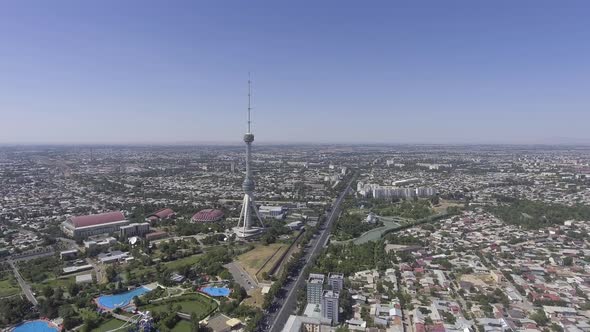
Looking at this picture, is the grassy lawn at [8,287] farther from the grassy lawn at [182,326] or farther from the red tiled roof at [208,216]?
the red tiled roof at [208,216]

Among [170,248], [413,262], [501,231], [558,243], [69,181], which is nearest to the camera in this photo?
[413,262]

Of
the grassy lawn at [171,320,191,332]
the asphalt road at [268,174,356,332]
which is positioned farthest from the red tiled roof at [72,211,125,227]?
the grassy lawn at [171,320,191,332]

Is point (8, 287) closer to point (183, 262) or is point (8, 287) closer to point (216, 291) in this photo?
point (183, 262)

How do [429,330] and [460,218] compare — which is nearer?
[429,330]

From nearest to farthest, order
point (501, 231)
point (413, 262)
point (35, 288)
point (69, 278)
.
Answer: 1. point (35, 288)
2. point (69, 278)
3. point (413, 262)
4. point (501, 231)

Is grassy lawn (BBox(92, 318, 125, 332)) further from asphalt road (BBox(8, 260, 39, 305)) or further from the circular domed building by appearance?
the circular domed building

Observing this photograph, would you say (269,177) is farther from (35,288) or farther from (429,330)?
(429,330)

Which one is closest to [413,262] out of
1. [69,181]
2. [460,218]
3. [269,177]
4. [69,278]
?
[460,218]

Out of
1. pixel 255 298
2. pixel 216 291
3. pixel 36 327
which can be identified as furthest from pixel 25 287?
pixel 255 298

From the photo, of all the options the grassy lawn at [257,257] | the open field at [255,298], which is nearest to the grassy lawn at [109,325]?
the open field at [255,298]
